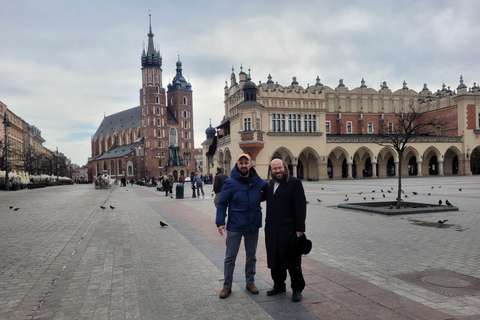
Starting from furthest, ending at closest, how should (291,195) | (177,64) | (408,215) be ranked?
(177,64) < (408,215) < (291,195)

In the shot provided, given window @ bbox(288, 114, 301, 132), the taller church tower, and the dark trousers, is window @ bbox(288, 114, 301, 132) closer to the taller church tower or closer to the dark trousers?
the dark trousers

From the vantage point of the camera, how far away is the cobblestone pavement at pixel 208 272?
13.4ft

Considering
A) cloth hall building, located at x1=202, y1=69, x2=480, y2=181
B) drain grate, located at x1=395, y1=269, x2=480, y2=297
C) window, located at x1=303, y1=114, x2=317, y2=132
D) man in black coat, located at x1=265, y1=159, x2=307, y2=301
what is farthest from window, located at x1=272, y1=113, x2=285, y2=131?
man in black coat, located at x1=265, y1=159, x2=307, y2=301

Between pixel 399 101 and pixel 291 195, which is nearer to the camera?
pixel 291 195

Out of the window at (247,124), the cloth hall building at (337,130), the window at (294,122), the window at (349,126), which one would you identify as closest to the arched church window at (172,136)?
the cloth hall building at (337,130)

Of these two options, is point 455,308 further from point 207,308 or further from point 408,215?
point 408,215

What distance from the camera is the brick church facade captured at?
306 feet

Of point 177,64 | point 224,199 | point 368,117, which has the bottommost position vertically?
point 224,199

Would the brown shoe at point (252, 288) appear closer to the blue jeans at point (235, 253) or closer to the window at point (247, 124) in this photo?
the blue jeans at point (235, 253)

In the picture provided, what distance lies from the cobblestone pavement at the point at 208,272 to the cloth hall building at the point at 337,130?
33.6 meters

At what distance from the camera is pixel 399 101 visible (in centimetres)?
5362

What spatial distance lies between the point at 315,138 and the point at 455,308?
139 ft

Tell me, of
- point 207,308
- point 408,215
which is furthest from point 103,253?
point 408,215

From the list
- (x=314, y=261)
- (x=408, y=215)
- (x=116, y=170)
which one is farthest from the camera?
(x=116, y=170)
